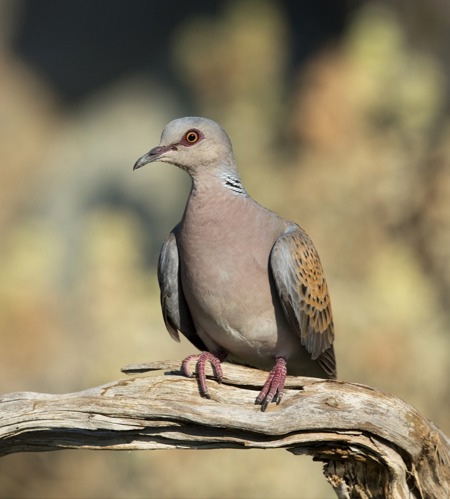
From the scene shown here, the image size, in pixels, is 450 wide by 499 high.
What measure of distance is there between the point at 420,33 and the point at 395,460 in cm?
639

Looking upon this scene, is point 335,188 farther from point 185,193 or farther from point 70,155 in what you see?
point 70,155

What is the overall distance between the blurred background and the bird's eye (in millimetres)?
3752

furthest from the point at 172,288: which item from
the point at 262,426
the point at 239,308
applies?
the point at 262,426

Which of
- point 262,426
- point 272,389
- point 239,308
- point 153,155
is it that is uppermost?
point 153,155

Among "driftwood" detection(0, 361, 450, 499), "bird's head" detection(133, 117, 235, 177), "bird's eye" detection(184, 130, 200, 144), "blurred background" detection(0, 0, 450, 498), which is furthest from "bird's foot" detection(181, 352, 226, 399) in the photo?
"blurred background" detection(0, 0, 450, 498)

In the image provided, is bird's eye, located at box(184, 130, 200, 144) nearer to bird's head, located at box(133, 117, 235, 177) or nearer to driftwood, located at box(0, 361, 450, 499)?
bird's head, located at box(133, 117, 235, 177)

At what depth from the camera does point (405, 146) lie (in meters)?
9.09

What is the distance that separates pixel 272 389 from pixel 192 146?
1277mm

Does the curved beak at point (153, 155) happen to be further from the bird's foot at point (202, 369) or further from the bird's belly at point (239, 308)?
the bird's foot at point (202, 369)

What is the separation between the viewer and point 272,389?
4.16 metres

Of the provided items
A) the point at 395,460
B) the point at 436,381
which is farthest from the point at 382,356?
the point at 395,460

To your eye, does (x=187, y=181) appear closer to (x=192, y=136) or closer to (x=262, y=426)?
(x=192, y=136)

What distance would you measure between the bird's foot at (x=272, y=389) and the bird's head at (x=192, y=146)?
3.55 feet

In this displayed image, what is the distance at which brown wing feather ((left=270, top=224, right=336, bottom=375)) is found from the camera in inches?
177
